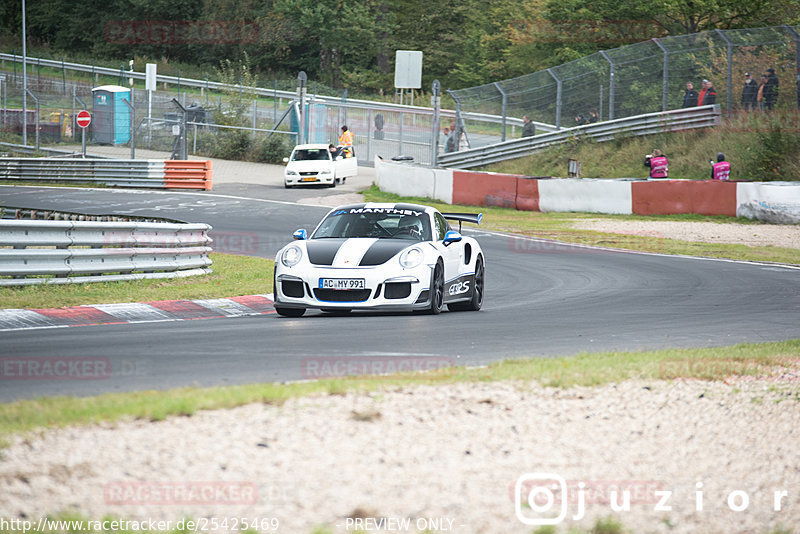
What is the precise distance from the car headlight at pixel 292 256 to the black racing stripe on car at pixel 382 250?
75 centimetres

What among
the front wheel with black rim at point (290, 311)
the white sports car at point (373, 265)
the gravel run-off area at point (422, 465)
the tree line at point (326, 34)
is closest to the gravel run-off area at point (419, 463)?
the gravel run-off area at point (422, 465)

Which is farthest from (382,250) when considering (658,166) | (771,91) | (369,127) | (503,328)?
(369,127)

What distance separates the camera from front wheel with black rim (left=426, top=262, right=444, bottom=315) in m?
11.7

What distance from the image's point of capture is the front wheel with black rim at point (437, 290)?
38.2 feet

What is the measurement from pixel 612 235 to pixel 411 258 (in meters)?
12.9

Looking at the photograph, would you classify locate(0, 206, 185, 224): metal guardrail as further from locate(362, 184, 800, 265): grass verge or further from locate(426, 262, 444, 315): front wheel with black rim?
locate(362, 184, 800, 265): grass verge

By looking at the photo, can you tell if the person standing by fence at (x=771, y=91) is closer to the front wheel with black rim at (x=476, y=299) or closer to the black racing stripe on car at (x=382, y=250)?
the front wheel with black rim at (x=476, y=299)

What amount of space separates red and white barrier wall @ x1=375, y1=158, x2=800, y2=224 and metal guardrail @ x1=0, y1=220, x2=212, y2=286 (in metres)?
14.6

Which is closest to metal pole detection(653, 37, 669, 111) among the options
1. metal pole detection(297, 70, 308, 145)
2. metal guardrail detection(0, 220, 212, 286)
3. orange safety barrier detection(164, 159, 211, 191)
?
metal pole detection(297, 70, 308, 145)

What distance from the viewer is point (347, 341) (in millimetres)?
9281

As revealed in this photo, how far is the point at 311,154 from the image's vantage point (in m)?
35.7

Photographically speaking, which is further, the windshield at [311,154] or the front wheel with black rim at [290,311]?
the windshield at [311,154]

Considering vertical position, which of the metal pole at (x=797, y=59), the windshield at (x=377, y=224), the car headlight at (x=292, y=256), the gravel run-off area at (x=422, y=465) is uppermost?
the metal pole at (x=797, y=59)

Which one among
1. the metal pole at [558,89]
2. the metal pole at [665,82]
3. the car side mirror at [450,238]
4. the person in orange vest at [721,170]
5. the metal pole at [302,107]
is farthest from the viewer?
the metal pole at [302,107]
